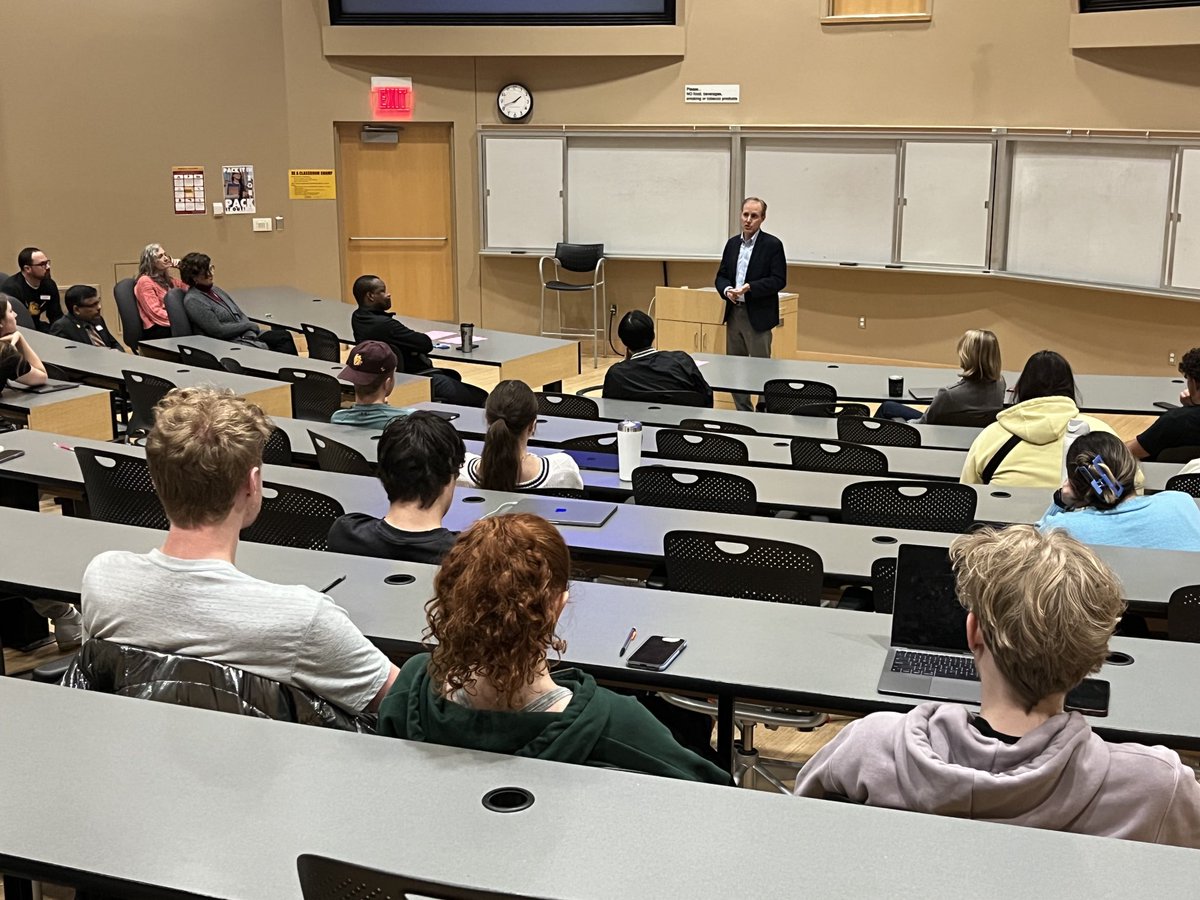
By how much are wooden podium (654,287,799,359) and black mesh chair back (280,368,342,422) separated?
328 centimetres

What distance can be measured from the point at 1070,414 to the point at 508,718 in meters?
3.19

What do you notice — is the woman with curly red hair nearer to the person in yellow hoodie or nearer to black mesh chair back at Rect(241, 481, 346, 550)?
black mesh chair back at Rect(241, 481, 346, 550)

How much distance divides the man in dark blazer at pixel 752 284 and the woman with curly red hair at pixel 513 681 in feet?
21.5

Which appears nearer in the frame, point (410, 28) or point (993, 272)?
point (993, 272)

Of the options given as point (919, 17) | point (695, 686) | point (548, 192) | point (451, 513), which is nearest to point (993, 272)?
point (919, 17)

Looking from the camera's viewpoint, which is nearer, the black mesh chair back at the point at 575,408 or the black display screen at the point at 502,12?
the black mesh chair back at the point at 575,408

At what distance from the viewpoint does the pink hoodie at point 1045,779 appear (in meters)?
1.82

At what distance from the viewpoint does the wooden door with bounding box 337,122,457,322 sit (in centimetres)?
1174

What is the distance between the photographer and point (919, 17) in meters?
9.92

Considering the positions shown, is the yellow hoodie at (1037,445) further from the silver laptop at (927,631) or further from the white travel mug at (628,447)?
the silver laptop at (927,631)

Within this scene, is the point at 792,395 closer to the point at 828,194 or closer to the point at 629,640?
the point at 629,640

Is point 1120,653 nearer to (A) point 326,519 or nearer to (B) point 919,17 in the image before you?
(A) point 326,519

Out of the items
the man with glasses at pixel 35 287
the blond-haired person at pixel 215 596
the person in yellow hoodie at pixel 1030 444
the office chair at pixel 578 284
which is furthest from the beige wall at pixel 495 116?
the blond-haired person at pixel 215 596

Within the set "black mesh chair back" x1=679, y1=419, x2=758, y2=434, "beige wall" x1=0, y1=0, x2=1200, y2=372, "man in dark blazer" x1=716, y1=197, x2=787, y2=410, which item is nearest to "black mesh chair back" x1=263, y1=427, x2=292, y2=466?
"black mesh chair back" x1=679, y1=419, x2=758, y2=434
